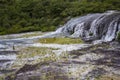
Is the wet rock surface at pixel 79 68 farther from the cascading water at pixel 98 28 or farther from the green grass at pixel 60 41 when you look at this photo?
the cascading water at pixel 98 28

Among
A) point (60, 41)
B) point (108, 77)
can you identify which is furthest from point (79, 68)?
point (60, 41)

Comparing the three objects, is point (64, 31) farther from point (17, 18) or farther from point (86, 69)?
point (86, 69)

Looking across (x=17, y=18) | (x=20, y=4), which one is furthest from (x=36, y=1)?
(x=17, y=18)

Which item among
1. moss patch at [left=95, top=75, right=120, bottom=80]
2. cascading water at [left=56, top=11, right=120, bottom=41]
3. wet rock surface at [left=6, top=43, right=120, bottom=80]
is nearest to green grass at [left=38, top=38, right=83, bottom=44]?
cascading water at [left=56, top=11, right=120, bottom=41]

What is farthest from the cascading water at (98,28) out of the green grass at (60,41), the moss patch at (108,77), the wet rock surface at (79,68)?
the moss patch at (108,77)

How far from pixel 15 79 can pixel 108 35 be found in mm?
18753

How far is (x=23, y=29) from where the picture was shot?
52219mm

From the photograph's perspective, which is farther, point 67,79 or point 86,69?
point 86,69

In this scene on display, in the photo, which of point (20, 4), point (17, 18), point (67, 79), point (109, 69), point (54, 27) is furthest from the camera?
point (20, 4)

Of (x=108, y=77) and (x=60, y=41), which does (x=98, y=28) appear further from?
(x=108, y=77)

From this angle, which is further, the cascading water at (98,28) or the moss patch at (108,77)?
the cascading water at (98,28)

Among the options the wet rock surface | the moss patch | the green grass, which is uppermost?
the moss patch

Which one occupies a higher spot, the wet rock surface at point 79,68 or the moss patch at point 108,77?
the moss patch at point 108,77

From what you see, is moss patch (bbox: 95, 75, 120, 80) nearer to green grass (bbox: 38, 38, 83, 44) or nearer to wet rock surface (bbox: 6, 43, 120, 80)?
wet rock surface (bbox: 6, 43, 120, 80)
